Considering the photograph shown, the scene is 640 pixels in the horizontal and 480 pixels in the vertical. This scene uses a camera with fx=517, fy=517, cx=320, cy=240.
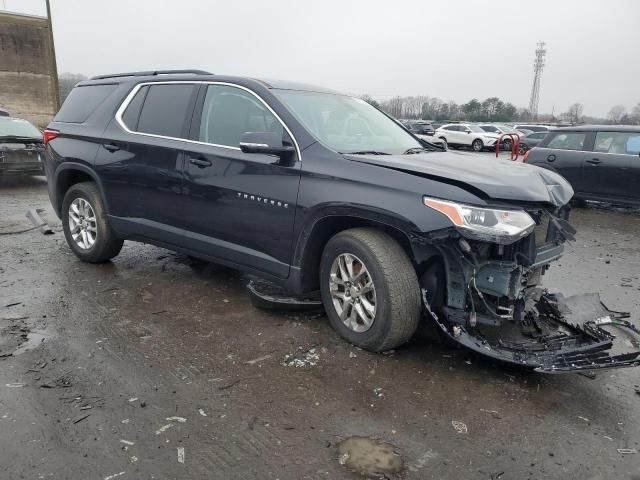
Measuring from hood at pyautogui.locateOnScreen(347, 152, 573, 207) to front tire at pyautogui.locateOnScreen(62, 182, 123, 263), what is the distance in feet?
9.69

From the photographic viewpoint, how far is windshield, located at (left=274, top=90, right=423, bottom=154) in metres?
3.88

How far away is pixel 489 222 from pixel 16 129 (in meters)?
11.1

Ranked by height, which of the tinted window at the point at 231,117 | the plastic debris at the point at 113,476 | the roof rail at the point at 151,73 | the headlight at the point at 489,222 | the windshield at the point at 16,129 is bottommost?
the plastic debris at the point at 113,476

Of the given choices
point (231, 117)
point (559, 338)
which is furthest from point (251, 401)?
point (231, 117)

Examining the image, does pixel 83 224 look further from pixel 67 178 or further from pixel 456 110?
pixel 456 110

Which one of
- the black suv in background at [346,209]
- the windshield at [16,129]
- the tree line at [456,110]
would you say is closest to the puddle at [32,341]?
the black suv in background at [346,209]

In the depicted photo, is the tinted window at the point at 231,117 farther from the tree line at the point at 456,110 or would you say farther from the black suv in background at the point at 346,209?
the tree line at the point at 456,110

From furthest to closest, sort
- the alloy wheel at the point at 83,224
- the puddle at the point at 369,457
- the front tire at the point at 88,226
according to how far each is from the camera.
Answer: the alloy wheel at the point at 83,224 → the front tire at the point at 88,226 → the puddle at the point at 369,457

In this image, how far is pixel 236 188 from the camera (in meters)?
3.97

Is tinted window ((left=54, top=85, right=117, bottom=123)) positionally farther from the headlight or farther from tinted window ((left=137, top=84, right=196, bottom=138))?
the headlight

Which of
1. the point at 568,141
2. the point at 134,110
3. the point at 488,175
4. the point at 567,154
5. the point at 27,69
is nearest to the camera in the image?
the point at 488,175

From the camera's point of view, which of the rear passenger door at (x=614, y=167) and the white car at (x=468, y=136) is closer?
the rear passenger door at (x=614, y=167)

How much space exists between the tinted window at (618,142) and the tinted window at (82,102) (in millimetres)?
8399

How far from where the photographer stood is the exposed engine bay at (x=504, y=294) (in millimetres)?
3082
